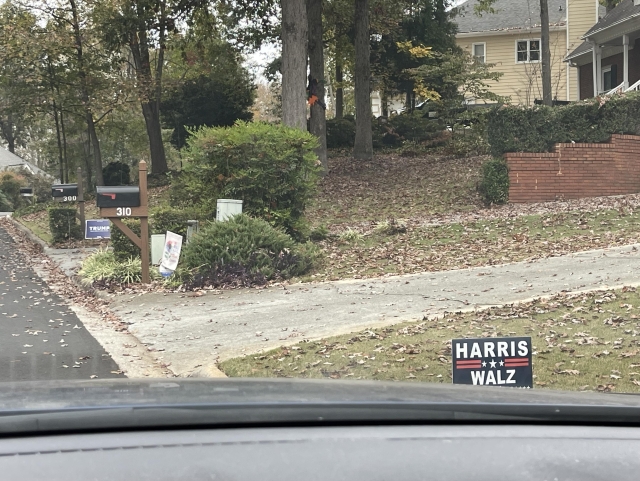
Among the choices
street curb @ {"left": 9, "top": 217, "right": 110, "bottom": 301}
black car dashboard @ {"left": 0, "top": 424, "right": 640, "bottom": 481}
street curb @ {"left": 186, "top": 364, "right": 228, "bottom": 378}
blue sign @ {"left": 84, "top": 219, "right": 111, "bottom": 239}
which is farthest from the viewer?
blue sign @ {"left": 84, "top": 219, "right": 111, "bottom": 239}

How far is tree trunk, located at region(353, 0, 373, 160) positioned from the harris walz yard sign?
20289 mm

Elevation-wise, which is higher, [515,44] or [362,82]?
[515,44]

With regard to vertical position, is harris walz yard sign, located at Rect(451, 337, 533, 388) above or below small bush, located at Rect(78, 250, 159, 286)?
above

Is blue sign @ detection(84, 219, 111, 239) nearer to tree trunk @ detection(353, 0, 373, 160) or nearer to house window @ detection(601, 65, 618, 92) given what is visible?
tree trunk @ detection(353, 0, 373, 160)

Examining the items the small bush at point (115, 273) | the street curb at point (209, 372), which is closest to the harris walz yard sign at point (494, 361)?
the street curb at point (209, 372)

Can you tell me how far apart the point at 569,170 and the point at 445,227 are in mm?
3904

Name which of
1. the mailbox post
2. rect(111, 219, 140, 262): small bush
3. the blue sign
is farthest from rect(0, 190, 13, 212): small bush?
the mailbox post

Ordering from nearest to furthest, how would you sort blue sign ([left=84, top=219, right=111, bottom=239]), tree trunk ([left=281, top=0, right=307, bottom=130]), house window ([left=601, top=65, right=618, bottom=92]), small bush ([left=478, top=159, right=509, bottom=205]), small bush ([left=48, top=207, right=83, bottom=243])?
blue sign ([left=84, top=219, right=111, bottom=239])
small bush ([left=478, top=159, right=509, bottom=205])
tree trunk ([left=281, top=0, right=307, bottom=130])
small bush ([left=48, top=207, right=83, bottom=243])
house window ([left=601, top=65, right=618, bottom=92])

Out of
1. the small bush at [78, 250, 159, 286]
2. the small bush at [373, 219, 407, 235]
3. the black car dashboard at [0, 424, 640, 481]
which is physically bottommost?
the small bush at [78, 250, 159, 286]

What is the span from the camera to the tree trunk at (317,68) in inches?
888

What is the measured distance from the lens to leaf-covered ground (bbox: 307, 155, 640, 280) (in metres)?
12.2

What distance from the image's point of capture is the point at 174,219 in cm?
1302

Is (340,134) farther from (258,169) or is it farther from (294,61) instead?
(258,169)

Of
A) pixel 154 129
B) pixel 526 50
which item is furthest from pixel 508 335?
pixel 526 50
